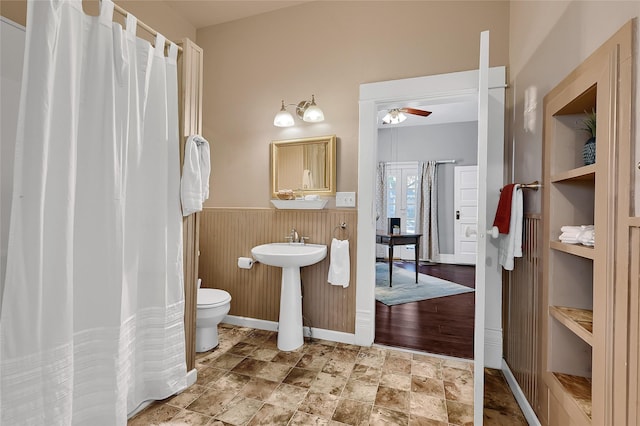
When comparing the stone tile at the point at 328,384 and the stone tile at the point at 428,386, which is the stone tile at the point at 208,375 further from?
the stone tile at the point at 428,386

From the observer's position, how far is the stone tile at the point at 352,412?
1.46 meters

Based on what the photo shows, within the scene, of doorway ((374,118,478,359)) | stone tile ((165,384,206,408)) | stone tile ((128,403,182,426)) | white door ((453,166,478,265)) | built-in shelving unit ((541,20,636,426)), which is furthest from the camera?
white door ((453,166,478,265))

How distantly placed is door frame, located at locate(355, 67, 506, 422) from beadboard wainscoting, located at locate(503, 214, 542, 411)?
0.35 feet

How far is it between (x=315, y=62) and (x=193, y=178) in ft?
5.08

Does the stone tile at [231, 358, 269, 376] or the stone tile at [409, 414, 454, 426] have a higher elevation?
the stone tile at [409, 414, 454, 426]

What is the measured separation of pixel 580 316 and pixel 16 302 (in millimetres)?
2127

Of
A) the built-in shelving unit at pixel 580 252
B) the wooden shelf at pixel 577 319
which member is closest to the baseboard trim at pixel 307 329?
the built-in shelving unit at pixel 580 252

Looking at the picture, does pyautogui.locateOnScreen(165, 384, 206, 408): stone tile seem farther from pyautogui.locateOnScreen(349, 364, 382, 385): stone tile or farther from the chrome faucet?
the chrome faucet

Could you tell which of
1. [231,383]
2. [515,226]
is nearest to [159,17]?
[231,383]

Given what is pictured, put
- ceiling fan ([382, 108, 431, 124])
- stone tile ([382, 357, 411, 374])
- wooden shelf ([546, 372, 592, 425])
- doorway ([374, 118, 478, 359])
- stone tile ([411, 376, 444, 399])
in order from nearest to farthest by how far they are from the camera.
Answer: wooden shelf ([546, 372, 592, 425])
stone tile ([411, 376, 444, 399])
stone tile ([382, 357, 411, 374])
ceiling fan ([382, 108, 431, 124])
doorway ([374, 118, 478, 359])

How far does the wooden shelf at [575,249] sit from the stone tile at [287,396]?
1519 mm

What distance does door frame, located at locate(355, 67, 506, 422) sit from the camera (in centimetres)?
198

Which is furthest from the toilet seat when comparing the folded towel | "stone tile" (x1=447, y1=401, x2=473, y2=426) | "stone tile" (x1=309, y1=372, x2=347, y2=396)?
"stone tile" (x1=447, y1=401, x2=473, y2=426)

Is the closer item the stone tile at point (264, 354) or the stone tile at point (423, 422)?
the stone tile at point (423, 422)
